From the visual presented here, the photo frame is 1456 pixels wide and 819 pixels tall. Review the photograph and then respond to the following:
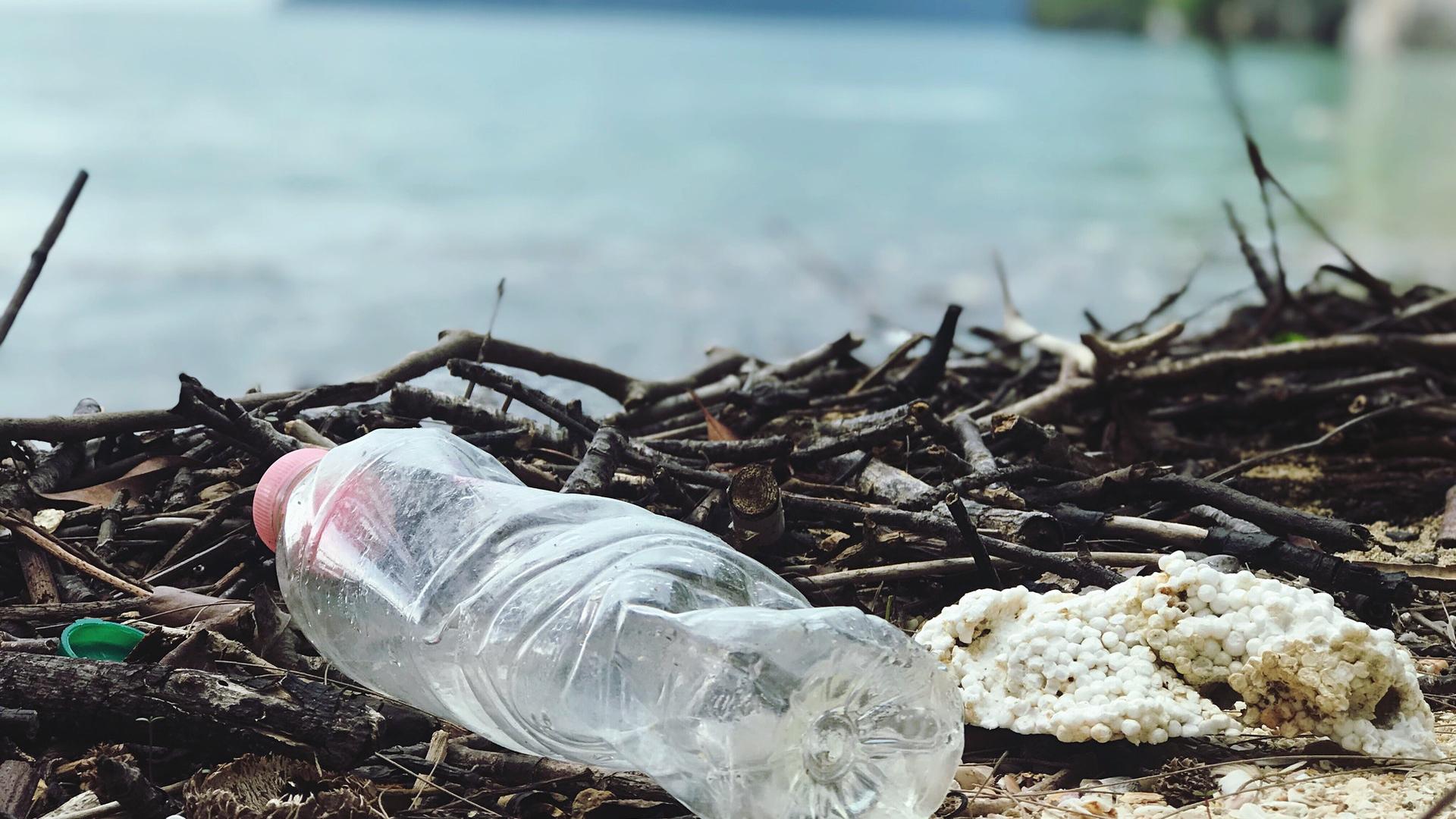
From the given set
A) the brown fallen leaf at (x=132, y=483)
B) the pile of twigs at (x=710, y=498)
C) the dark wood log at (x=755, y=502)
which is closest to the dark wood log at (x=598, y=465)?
the pile of twigs at (x=710, y=498)

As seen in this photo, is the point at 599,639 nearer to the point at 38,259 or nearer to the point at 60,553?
the point at 60,553

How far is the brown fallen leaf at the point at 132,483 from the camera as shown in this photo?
271cm

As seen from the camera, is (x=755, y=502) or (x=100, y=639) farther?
(x=755, y=502)

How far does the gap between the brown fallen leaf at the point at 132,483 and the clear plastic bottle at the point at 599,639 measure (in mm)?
678

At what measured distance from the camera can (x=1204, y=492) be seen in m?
2.59

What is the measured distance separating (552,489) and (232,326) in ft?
27.4

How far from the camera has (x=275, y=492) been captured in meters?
2.25

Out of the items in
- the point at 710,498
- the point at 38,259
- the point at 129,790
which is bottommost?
the point at 129,790

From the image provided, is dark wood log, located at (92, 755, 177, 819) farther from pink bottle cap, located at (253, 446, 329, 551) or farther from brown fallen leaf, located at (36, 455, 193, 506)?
brown fallen leaf, located at (36, 455, 193, 506)

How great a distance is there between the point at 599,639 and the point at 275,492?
78 centimetres

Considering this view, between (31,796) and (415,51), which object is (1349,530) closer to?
(31,796)

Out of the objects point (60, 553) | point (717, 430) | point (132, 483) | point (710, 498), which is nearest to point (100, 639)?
point (60, 553)

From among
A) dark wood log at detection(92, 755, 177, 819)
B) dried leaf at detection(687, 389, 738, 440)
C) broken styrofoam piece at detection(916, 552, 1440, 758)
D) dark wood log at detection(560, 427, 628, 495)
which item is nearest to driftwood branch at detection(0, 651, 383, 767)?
dark wood log at detection(92, 755, 177, 819)

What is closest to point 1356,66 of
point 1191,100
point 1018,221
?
point 1191,100
